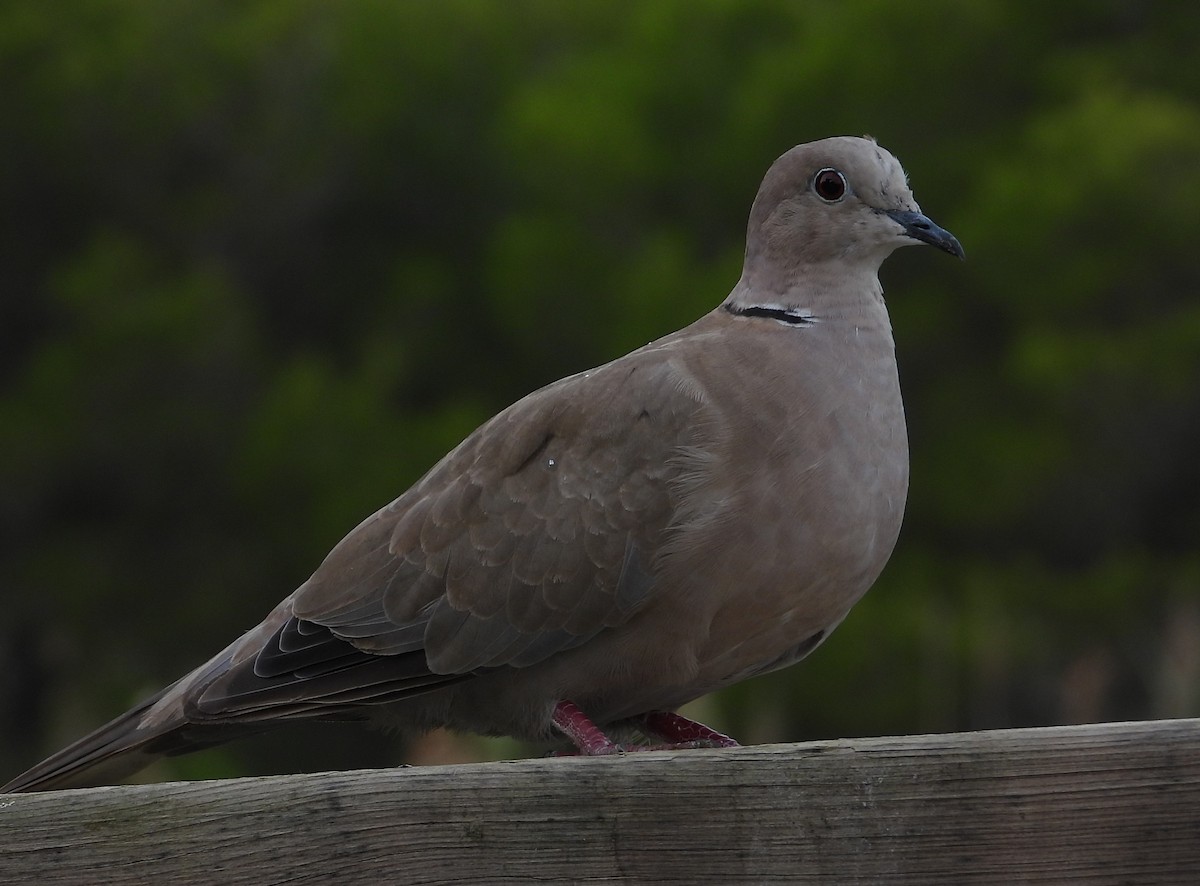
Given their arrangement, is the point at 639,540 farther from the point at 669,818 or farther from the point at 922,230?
the point at 669,818

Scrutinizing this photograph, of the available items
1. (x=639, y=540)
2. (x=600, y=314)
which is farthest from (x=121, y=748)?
(x=600, y=314)

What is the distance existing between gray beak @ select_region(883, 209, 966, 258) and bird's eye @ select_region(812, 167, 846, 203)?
0.33ft

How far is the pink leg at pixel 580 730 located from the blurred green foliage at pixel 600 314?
254 inches

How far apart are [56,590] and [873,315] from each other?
861 centimetres

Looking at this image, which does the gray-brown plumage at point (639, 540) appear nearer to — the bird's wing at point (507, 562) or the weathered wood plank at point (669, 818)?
the bird's wing at point (507, 562)

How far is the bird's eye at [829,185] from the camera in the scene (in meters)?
3.09

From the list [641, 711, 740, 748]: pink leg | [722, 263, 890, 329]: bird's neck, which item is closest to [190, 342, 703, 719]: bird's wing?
[722, 263, 890, 329]: bird's neck

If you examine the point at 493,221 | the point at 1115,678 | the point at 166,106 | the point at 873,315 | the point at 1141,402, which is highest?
the point at 166,106

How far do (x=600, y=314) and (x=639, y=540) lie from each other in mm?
7742

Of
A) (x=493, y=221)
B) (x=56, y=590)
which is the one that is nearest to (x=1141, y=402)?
(x=493, y=221)

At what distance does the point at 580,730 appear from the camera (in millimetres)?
2777

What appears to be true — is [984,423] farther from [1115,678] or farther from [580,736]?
[580,736]

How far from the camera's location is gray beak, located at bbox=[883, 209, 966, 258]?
299 cm

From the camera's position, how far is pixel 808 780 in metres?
1.60
